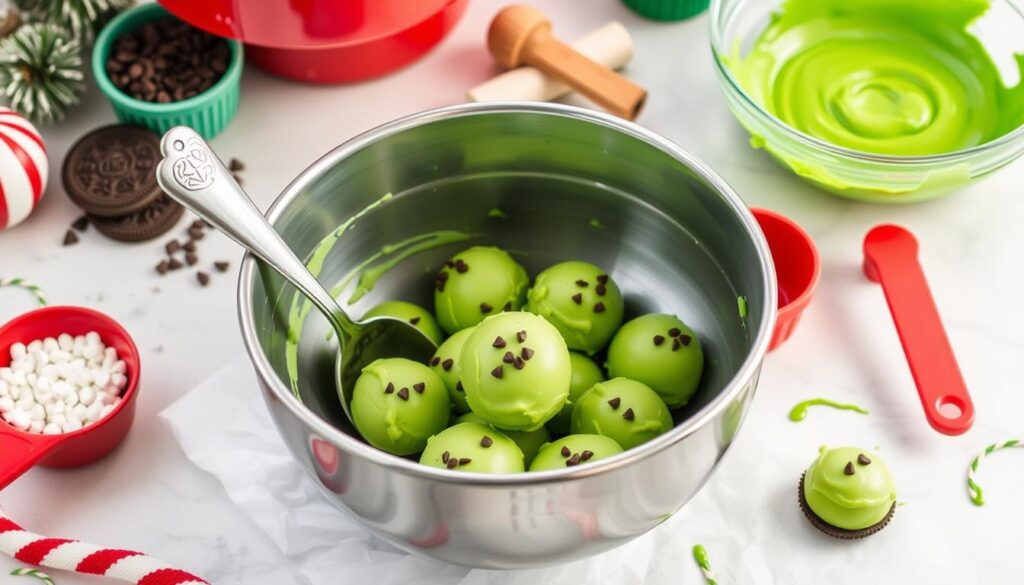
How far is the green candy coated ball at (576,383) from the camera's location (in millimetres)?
1157

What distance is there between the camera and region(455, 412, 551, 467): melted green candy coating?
1.11 metres

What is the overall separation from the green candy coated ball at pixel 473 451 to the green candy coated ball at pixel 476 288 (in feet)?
0.59

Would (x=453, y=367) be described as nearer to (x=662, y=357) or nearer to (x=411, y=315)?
(x=411, y=315)

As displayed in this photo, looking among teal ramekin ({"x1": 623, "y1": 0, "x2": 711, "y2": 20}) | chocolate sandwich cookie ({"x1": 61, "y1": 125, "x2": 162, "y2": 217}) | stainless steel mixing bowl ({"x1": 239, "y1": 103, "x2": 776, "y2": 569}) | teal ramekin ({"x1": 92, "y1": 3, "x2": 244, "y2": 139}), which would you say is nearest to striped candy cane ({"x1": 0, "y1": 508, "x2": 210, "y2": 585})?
stainless steel mixing bowl ({"x1": 239, "y1": 103, "x2": 776, "y2": 569})

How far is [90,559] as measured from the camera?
44.6 inches

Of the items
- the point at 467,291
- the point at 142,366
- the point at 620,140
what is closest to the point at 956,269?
the point at 620,140

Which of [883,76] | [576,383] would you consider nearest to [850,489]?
[576,383]

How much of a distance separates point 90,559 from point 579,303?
57 cm

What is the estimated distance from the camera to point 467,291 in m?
1.22

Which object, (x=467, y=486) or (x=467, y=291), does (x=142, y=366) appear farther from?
(x=467, y=486)

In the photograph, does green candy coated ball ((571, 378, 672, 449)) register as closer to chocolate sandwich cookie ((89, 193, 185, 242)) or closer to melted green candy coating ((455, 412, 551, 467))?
melted green candy coating ((455, 412, 551, 467))

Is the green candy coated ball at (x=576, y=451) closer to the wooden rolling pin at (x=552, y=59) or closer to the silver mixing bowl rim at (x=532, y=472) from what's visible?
the silver mixing bowl rim at (x=532, y=472)

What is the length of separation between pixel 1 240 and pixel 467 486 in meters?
0.87

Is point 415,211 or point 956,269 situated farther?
point 956,269
